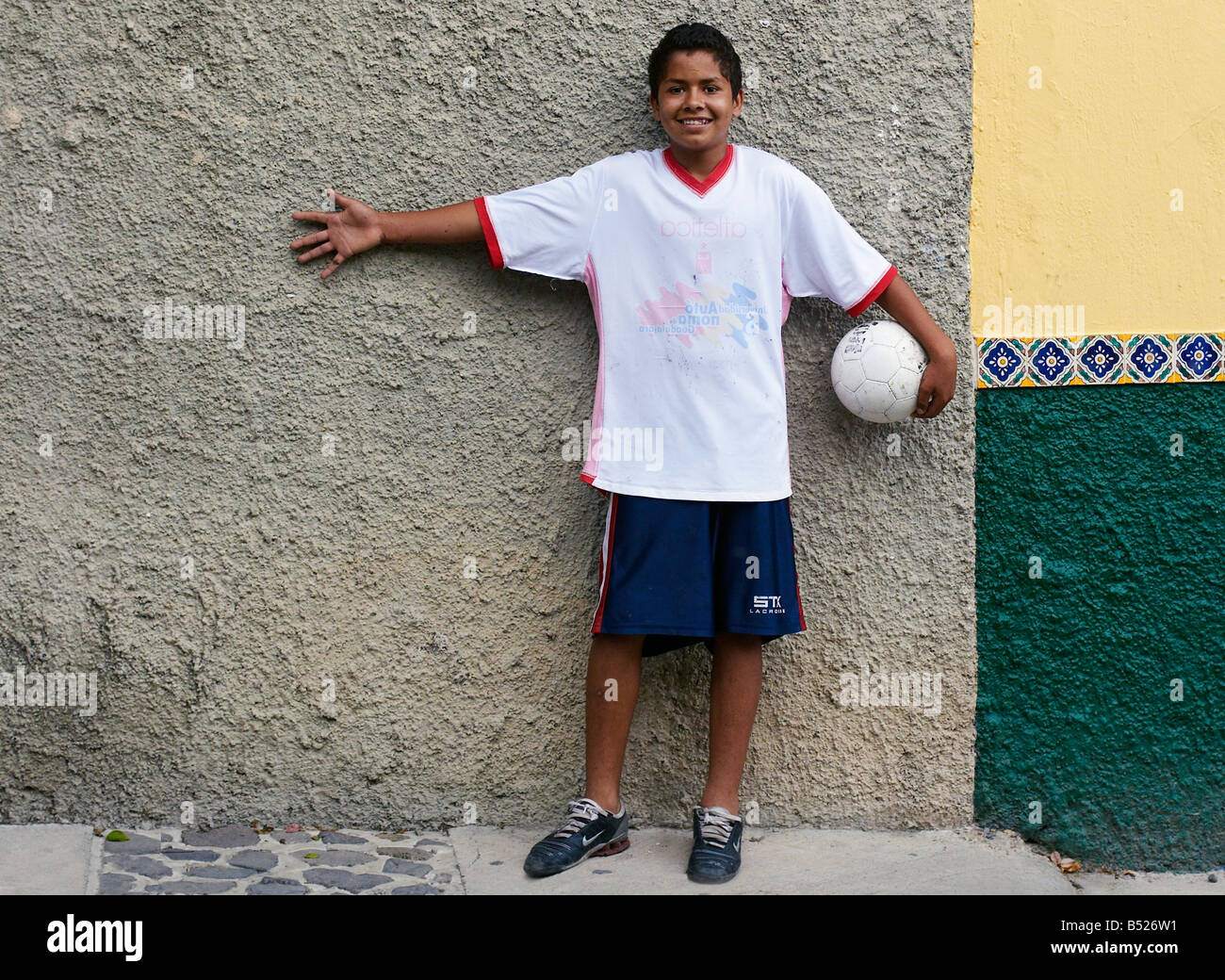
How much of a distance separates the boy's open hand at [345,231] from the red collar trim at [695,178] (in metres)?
0.70

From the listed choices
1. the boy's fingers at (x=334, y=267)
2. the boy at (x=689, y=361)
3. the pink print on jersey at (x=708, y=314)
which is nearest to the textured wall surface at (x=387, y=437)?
the boy's fingers at (x=334, y=267)

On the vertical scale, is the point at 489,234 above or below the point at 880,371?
above

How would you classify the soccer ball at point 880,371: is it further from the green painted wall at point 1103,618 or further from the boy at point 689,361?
the green painted wall at point 1103,618

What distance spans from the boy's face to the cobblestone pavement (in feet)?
5.74

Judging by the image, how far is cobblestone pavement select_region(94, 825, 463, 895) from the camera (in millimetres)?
2566

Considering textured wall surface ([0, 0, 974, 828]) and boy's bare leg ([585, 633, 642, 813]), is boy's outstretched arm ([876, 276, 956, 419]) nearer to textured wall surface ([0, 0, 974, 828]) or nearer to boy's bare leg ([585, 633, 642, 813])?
textured wall surface ([0, 0, 974, 828])

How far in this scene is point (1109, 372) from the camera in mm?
2924

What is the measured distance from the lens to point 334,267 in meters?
2.83

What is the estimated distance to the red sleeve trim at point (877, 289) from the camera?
2766mm

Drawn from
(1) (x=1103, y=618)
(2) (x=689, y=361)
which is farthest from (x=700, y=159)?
(1) (x=1103, y=618)

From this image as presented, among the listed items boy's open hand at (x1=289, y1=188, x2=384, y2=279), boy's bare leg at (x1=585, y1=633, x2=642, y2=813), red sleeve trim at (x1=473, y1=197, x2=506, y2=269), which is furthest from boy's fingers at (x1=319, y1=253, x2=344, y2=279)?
boy's bare leg at (x1=585, y1=633, x2=642, y2=813)

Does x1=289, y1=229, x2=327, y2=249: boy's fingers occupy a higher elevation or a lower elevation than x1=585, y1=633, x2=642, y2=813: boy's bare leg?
higher

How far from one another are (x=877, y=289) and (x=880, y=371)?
0.20m

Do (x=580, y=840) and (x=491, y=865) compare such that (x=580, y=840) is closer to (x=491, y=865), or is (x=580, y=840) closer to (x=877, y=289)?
(x=491, y=865)
